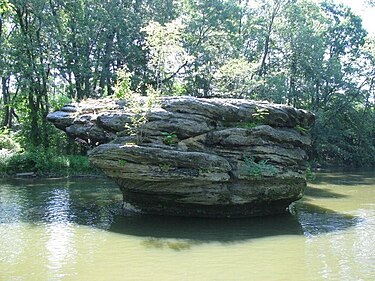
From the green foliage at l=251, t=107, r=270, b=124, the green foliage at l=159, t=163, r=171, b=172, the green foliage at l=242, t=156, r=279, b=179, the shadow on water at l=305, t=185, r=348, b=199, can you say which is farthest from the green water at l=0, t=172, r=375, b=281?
the green foliage at l=251, t=107, r=270, b=124

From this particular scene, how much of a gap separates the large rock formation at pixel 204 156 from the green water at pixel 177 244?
662 millimetres

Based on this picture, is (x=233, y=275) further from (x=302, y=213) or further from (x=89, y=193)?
(x=89, y=193)

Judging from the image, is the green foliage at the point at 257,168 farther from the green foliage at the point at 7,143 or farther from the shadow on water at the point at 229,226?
the green foliage at the point at 7,143

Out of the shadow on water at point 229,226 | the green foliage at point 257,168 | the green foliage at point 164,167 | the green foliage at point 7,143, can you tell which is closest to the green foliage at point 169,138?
the green foliage at point 164,167

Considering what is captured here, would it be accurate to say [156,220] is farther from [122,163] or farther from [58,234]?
[58,234]

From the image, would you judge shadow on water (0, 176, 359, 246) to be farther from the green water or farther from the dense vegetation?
the dense vegetation

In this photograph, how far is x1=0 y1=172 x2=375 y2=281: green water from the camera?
960 cm

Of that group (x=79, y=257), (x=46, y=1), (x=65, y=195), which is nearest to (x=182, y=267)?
(x=79, y=257)

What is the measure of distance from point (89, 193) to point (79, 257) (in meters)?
11.1

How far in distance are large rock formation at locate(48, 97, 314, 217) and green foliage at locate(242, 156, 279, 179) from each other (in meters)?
→ 0.03

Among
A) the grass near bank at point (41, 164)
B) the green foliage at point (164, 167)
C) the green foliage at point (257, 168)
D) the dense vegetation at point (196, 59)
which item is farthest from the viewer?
the dense vegetation at point (196, 59)

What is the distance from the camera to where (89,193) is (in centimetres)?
2139

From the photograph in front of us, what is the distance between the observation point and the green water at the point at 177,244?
9.60m

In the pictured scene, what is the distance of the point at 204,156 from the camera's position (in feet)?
48.0
